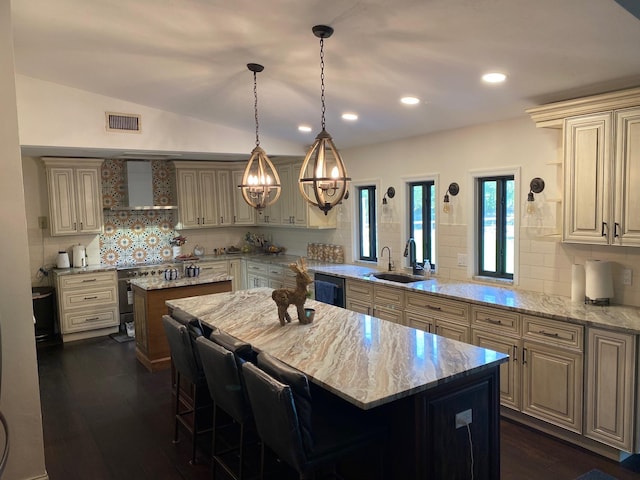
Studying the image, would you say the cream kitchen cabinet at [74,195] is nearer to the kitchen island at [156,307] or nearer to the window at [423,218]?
the kitchen island at [156,307]

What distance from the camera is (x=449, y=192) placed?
4.70 m

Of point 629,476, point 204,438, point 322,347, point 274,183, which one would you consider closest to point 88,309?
point 204,438

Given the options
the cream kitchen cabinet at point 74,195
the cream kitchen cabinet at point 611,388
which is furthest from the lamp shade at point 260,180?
the cream kitchen cabinet at point 74,195

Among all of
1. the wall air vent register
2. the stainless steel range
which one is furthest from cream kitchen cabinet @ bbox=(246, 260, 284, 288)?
the wall air vent register

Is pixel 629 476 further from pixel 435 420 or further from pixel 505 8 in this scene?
pixel 505 8

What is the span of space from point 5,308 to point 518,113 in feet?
13.1

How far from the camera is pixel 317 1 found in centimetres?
253

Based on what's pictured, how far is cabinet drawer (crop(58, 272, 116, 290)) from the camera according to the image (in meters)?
5.91

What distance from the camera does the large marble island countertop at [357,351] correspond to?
209cm

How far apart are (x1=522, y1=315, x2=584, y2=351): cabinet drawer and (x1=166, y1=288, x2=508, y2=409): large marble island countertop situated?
0.96m

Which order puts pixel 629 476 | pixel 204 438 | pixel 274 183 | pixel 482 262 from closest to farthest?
pixel 629 476 < pixel 204 438 < pixel 274 183 < pixel 482 262

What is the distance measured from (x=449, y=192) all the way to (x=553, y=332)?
1886 mm

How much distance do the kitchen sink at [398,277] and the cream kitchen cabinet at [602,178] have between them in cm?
179

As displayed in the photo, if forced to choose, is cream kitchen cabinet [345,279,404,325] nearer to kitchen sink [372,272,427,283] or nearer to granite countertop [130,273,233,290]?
kitchen sink [372,272,427,283]
